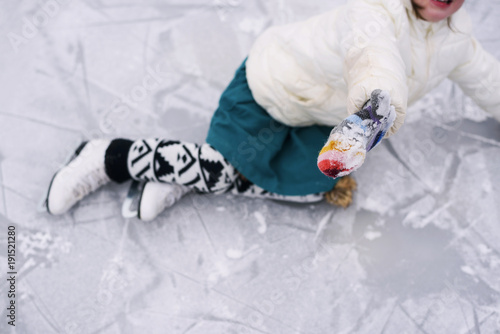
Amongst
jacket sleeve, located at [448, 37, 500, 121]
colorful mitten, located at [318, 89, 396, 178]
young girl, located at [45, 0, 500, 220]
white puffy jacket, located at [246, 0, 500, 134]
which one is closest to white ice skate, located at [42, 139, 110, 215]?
young girl, located at [45, 0, 500, 220]

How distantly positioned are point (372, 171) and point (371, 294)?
254mm

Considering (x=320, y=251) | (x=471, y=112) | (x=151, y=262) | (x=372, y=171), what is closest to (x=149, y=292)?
(x=151, y=262)

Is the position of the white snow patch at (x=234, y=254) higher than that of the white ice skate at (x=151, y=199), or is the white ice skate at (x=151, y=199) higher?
the white ice skate at (x=151, y=199)

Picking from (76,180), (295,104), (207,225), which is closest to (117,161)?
(76,180)

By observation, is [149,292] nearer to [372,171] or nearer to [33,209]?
[33,209]

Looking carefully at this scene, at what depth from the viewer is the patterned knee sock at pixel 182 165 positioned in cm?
76

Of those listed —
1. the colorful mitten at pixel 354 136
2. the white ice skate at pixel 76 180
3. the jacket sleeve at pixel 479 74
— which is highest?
the colorful mitten at pixel 354 136

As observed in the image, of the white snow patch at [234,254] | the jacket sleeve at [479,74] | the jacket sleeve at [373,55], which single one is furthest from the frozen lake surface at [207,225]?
the jacket sleeve at [373,55]

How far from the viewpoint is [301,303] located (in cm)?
76

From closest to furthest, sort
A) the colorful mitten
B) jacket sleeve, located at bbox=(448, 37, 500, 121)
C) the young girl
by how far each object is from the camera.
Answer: the colorful mitten, the young girl, jacket sleeve, located at bbox=(448, 37, 500, 121)

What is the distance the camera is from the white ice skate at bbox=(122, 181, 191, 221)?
78 cm

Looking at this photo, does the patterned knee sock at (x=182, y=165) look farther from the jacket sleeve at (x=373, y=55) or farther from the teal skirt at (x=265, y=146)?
the jacket sleeve at (x=373, y=55)

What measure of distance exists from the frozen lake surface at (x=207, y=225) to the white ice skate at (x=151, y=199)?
3 cm

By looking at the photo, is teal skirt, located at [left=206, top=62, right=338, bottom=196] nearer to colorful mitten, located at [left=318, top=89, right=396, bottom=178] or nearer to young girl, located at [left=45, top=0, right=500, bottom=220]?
young girl, located at [left=45, top=0, right=500, bottom=220]
